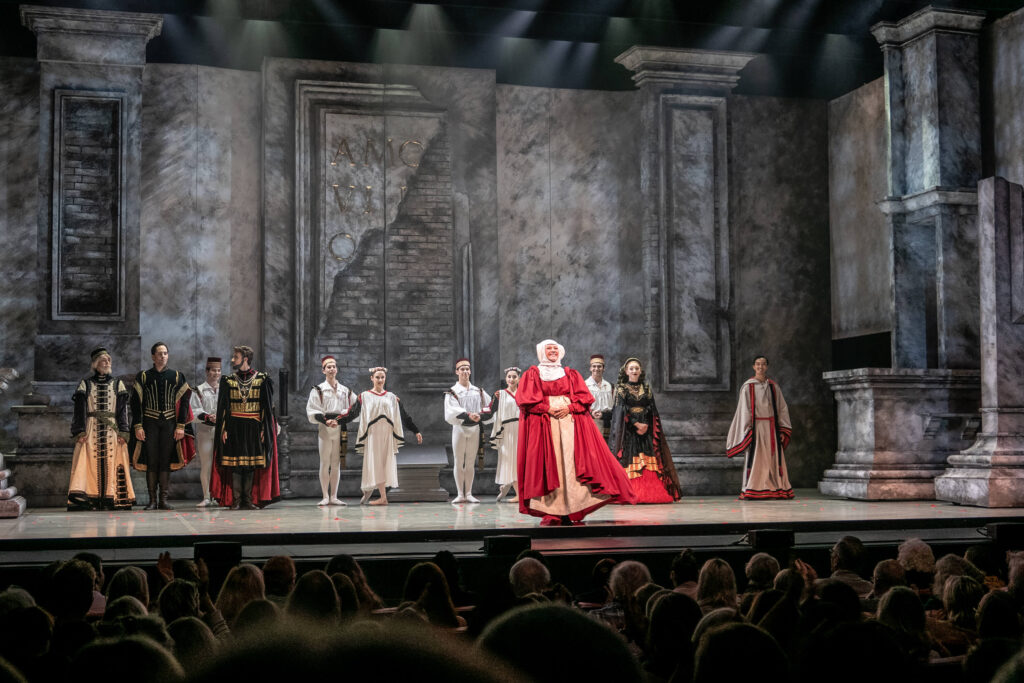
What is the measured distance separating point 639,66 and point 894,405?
15.4 feet

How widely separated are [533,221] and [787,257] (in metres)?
3.11

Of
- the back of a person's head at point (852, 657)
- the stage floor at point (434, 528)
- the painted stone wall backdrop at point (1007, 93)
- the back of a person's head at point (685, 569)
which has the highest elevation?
the painted stone wall backdrop at point (1007, 93)

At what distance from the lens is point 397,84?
12.9m

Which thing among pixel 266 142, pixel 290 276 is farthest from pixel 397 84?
pixel 290 276

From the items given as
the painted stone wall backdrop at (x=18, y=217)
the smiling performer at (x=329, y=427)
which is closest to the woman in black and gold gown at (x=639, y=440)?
the smiling performer at (x=329, y=427)

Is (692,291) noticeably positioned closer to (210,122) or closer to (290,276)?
(290,276)

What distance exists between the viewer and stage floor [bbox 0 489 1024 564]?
6.98m

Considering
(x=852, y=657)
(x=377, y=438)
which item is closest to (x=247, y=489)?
(x=377, y=438)

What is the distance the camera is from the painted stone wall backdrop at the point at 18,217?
1185cm

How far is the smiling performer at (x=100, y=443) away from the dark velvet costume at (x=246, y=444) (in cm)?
80

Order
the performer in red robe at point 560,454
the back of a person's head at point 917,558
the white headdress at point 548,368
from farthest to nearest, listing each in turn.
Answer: the white headdress at point 548,368 < the performer in red robe at point 560,454 < the back of a person's head at point 917,558

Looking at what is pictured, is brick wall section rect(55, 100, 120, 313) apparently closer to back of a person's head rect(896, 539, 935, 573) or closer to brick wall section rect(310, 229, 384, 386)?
brick wall section rect(310, 229, 384, 386)

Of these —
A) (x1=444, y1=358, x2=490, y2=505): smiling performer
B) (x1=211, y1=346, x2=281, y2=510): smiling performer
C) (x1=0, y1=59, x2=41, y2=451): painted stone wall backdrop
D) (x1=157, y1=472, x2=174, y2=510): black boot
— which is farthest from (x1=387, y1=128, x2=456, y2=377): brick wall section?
(x1=0, y1=59, x2=41, y2=451): painted stone wall backdrop

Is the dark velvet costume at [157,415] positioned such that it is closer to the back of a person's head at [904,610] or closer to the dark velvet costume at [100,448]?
the dark velvet costume at [100,448]
